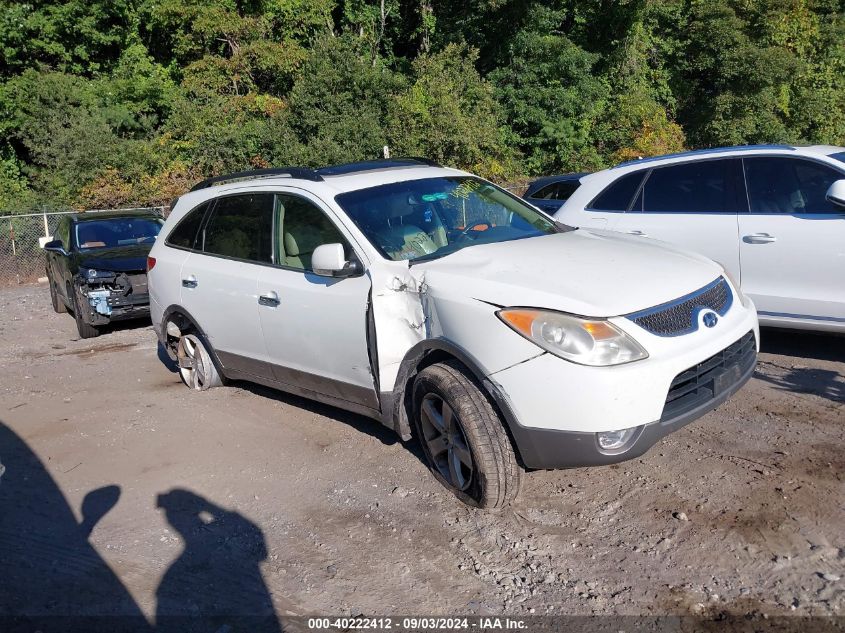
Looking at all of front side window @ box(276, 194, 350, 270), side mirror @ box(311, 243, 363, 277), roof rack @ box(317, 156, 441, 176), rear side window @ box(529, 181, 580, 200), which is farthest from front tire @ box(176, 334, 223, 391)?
rear side window @ box(529, 181, 580, 200)

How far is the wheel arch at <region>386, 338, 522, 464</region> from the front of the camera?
3863 mm

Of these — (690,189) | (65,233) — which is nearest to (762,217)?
(690,189)

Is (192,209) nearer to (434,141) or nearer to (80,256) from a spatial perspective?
(80,256)

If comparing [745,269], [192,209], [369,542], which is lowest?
[369,542]

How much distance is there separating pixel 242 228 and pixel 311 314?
123cm

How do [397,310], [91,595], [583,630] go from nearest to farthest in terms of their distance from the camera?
[583,630] < [91,595] < [397,310]

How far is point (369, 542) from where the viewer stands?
4027 millimetres

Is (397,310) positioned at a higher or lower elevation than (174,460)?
higher

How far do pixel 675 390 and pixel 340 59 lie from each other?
836 inches

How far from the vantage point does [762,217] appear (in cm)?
620

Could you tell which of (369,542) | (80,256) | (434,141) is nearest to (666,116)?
(434,141)

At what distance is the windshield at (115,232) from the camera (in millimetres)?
11008

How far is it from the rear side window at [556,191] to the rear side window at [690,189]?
5229 mm

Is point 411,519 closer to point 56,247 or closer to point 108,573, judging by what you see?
point 108,573
